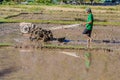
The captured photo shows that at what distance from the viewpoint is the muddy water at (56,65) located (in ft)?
26.3

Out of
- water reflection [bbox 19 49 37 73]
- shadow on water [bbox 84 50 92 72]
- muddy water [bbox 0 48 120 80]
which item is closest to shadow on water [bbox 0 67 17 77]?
muddy water [bbox 0 48 120 80]

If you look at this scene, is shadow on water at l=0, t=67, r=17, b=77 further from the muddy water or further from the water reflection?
the water reflection

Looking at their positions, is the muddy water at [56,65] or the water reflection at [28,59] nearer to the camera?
the muddy water at [56,65]

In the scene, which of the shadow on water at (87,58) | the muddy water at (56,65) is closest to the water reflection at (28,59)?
the muddy water at (56,65)

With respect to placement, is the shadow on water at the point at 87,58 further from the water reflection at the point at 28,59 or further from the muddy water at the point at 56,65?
the water reflection at the point at 28,59

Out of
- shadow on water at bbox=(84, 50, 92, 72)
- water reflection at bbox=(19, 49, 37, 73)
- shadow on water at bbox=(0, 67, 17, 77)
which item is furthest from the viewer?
shadow on water at bbox=(84, 50, 92, 72)

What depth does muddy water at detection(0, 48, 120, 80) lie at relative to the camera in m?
8.01

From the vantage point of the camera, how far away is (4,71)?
327 inches

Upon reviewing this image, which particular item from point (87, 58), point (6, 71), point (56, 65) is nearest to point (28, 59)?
point (56, 65)

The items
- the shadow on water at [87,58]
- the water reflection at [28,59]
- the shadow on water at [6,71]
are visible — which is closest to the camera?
the shadow on water at [6,71]

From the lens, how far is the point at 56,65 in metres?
9.26

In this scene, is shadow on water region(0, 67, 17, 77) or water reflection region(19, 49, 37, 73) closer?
shadow on water region(0, 67, 17, 77)

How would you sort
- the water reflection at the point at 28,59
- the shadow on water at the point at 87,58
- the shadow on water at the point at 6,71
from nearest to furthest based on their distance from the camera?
the shadow on water at the point at 6,71
the water reflection at the point at 28,59
the shadow on water at the point at 87,58

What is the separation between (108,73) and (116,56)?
2.46 meters
